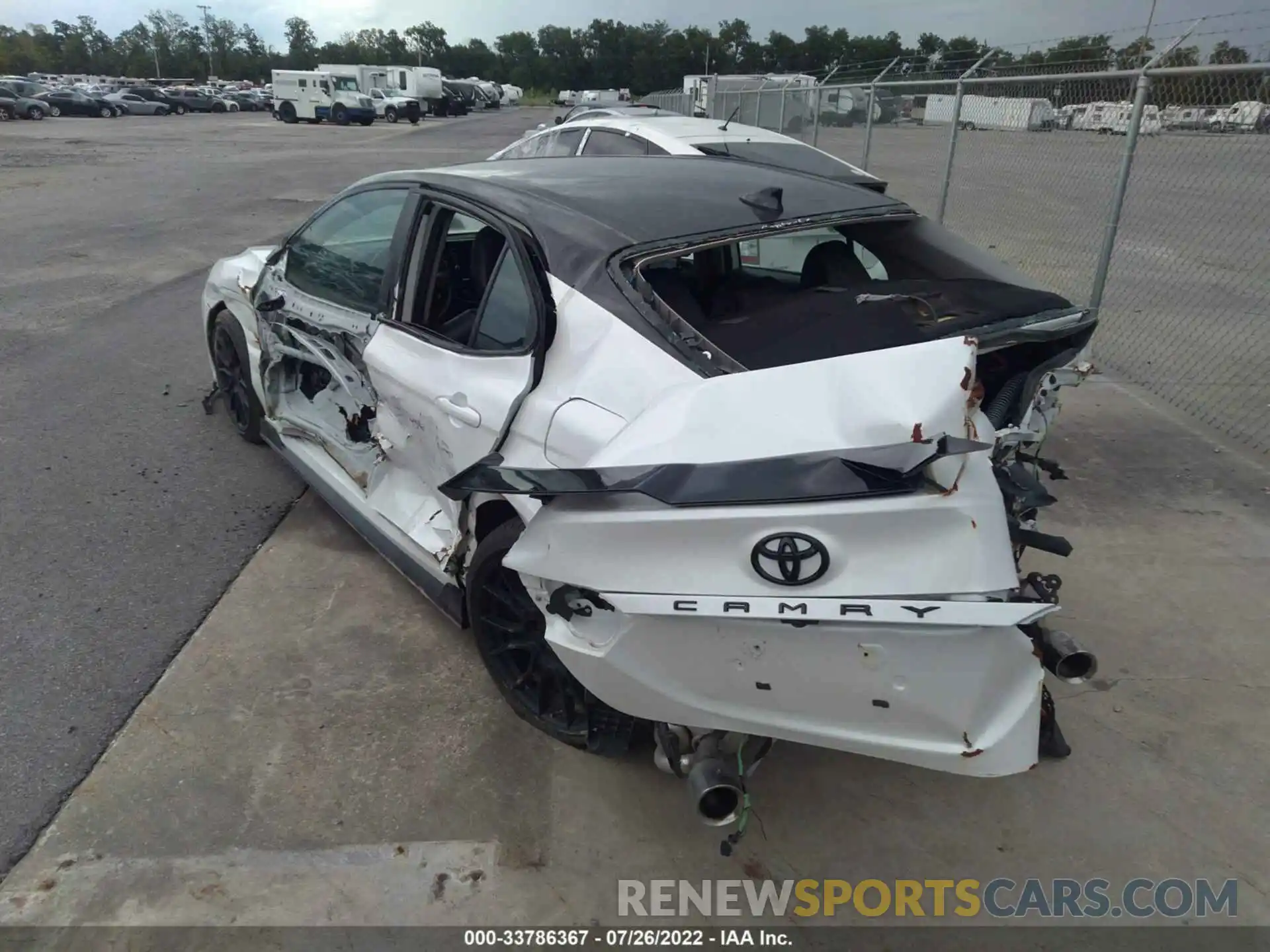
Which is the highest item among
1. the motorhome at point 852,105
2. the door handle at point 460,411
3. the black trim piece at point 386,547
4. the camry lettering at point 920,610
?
the motorhome at point 852,105

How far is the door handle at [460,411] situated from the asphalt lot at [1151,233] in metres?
4.92

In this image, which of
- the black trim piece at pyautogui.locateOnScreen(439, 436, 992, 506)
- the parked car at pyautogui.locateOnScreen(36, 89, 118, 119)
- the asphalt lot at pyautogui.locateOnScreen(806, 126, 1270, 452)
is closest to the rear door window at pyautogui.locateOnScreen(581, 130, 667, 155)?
the asphalt lot at pyautogui.locateOnScreen(806, 126, 1270, 452)

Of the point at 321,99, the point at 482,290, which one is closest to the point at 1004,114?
the point at 482,290

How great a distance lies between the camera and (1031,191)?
354 inches

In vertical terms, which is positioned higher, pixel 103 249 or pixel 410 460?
pixel 410 460

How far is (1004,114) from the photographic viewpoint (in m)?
8.23

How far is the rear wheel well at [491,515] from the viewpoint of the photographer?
108 inches

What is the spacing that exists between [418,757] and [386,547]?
3.14ft

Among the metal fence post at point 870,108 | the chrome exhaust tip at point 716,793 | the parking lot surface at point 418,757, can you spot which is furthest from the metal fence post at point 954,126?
the chrome exhaust tip at point 716,793

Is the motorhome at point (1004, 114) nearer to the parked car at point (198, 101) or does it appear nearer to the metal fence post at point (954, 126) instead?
the metal fence post at point (954, 126)

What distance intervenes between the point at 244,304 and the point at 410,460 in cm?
204

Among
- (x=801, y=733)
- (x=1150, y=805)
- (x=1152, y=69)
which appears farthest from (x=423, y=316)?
(x=1152, y=69)

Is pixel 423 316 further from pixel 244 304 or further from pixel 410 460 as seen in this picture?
pixel 244 304

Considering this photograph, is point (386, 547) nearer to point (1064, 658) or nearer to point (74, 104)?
point (1064, 658)
